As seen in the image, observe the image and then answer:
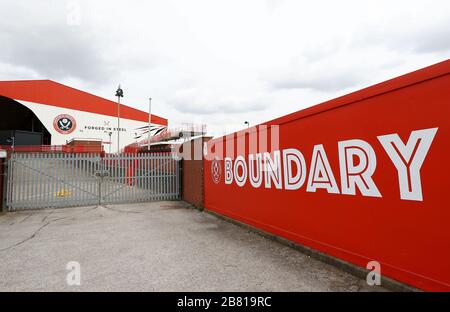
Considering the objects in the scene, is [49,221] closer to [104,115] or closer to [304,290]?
[304,290]

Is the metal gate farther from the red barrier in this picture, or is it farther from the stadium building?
the stadium building

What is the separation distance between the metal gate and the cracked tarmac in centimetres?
246

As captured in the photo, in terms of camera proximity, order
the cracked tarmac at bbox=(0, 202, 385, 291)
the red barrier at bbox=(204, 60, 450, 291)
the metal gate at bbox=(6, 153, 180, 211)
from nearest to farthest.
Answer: the red barrier at bbox=(204, 60, 450, 291)
the cracked tarmac at bbox=(0, 202, 385, 291)
the metal gate at bbox=(6, 153, 180, 211)

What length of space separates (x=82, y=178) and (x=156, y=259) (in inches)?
324

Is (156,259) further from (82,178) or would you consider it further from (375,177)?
(82,178)

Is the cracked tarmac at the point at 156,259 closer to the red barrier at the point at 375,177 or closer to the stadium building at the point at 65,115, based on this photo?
the red barrier at the point at 375,177

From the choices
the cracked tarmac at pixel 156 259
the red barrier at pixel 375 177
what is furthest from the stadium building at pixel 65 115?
the red barrier at pixel 375 177

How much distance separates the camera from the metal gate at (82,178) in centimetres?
980

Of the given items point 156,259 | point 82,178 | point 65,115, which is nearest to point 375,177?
point 156,259

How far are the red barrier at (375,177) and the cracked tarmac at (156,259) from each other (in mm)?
513

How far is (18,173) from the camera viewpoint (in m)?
9.46

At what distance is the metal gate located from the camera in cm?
980

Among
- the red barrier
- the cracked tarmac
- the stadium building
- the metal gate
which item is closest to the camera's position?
the red barrier

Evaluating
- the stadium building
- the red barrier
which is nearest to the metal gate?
the red barrier
